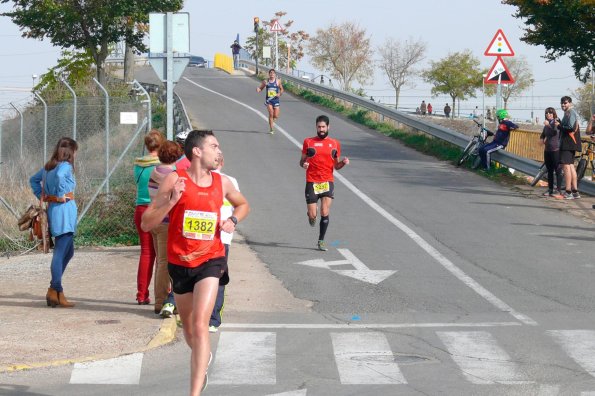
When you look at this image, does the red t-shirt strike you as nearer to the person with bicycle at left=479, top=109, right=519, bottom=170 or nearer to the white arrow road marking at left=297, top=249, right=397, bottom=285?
the white arrow road marking at left=297, top=249, right=397, bottom=285

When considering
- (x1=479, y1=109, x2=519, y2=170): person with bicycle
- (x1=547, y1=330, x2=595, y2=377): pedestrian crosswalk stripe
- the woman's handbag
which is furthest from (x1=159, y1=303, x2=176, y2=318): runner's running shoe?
(x1=479, y1=109, x2=519, y2=170): person with bicycle

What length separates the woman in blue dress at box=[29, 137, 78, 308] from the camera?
1091cm

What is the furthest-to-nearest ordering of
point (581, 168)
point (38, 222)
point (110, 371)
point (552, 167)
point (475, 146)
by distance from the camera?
point (475, 146) → point (581, 168) → point (552, 167) → point (38, 222) → point (110, 371)

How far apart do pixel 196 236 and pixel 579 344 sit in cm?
399

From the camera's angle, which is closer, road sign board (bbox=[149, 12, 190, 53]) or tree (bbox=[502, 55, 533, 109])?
road sign board (bbox=[149, 12, 190, 53])

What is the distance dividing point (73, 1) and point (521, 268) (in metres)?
32.3

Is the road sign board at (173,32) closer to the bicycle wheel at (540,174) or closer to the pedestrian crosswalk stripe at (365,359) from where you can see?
the pedestrian crosswalk stripe at (365,359)

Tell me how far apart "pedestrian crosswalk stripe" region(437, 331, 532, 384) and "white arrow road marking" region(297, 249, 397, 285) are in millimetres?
2955

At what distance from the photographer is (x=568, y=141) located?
64.2ft

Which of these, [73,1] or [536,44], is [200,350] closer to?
[536,44]

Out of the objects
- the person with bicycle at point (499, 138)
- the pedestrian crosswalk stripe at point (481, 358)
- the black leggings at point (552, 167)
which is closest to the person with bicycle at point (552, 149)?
the black leggings at point (552, 167)

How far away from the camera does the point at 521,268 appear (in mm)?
13430

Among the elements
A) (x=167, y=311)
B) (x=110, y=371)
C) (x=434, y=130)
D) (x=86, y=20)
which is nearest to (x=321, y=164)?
(x=167, y=311)

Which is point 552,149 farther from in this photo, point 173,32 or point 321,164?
point 173,32
